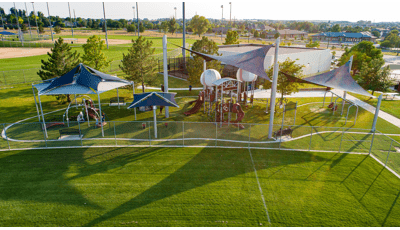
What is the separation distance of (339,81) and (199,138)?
39.5 ft

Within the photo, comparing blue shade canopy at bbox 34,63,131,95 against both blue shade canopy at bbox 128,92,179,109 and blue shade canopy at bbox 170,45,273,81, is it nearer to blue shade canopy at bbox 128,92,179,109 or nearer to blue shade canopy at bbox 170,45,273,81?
blue shade canopy at bbox 128,92,179,109

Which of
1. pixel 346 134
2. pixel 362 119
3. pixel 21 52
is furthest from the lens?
pixel 21 52

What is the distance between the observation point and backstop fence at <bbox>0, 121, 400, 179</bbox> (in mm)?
16328

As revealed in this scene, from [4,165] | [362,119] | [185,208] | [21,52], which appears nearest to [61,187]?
[4,165]

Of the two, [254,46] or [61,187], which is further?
[254,46]

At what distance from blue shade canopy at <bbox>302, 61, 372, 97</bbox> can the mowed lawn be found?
17.7 ft

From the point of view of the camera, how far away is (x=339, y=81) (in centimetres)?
1930

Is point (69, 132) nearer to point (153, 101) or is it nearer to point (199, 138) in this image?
point (153, 101)

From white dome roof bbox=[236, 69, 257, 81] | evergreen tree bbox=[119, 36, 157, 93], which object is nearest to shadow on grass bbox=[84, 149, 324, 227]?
white dome roof bbox=[236, 69, 257, 81]

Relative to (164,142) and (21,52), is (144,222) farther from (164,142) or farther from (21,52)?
(21,52)

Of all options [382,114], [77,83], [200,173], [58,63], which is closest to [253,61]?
[200,173]

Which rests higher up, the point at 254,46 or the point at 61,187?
the point at 254,46

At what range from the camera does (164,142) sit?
1705cm

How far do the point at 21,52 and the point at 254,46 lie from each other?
174 feet
